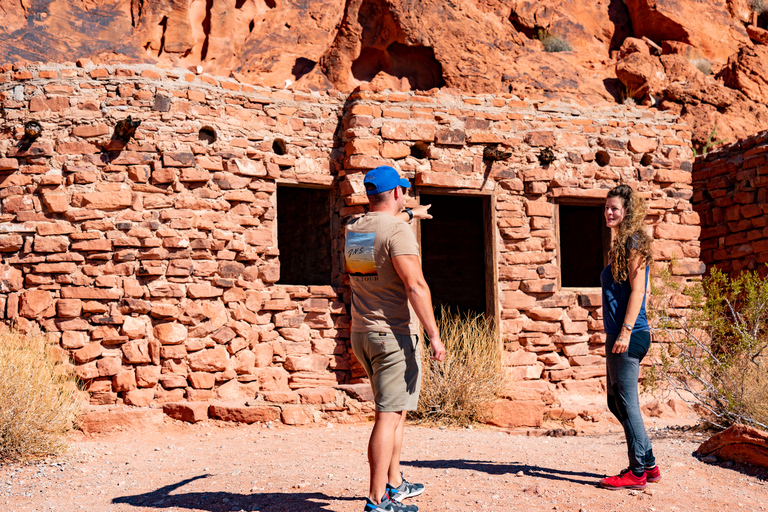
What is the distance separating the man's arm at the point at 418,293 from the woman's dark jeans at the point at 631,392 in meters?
1.09

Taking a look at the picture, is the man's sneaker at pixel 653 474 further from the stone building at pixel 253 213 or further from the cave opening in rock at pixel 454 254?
the cave opening in rock at pixel 454 254

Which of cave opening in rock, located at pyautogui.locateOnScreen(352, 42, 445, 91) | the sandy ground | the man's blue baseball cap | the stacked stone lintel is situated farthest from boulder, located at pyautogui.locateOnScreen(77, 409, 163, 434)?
cave opening in rock, located at pyautogui.locateOnScreen(352, 42, 445, 91)

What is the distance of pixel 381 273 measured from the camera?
302 cm

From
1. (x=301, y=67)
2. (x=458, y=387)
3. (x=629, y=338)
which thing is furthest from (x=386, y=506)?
(x=301, y=67)

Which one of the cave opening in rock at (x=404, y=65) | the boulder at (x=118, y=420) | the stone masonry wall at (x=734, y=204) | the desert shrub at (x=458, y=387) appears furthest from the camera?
the cave opening in rock at (x=404, y=65)

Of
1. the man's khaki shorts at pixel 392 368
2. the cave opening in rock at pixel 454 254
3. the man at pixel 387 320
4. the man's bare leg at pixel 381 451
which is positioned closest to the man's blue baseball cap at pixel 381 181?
the man at pixel 387 320

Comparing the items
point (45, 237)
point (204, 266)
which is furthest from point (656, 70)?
point (45, 237)

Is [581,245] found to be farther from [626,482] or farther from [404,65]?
[626,482]

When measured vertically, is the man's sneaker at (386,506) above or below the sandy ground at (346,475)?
above

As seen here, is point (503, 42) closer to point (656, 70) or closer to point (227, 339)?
point (656, 70)

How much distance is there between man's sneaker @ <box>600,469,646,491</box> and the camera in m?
3.49

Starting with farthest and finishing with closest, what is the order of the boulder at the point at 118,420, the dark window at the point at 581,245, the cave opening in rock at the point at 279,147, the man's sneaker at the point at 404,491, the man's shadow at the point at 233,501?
the dark window at the point at 581,245 < the cave opening in rock at the point at 279,147 < the boulder at the point at 118,420 < the man's shadow at the point at 233,501 < the man's sneaker at the point at 404,491

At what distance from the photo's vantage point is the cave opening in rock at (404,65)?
12297 mm

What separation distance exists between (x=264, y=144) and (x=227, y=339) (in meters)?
1.96
